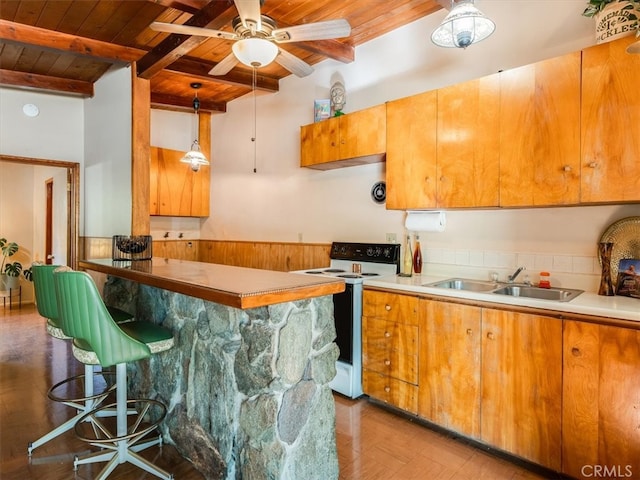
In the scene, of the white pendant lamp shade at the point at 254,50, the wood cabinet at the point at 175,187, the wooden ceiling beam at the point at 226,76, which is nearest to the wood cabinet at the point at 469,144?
the white pendant lamp shade at the point at 254,50

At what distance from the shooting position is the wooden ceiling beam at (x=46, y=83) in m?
4.19

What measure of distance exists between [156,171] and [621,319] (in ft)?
15.9

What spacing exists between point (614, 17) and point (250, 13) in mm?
1855

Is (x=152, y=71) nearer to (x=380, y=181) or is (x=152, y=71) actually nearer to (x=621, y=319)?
(x=380, y=181)

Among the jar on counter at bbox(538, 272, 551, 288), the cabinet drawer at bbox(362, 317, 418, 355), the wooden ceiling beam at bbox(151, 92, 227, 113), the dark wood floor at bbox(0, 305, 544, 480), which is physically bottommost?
the dark wood floor at bbox(0, 305, 544, 480)

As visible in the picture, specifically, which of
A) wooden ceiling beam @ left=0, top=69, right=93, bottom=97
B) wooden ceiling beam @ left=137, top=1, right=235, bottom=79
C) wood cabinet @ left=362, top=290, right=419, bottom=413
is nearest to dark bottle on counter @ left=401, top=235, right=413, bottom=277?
wood cabinet @ left=362, top=290, right=419, bottom=413

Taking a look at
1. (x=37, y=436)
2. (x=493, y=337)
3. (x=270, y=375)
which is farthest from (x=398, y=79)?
(x=37, y=436)

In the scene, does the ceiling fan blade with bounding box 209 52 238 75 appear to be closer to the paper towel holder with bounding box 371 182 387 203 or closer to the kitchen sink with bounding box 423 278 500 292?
the paper towel holder with bounding box 371 182 387 203

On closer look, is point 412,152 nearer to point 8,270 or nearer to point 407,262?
point 407,262

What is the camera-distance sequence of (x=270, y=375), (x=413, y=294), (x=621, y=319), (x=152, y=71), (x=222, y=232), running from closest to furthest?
(x=270, y=375)
(x=621, y=319)
(x=413, y=294)
(x=152, y=71)
(x=222, y=232)

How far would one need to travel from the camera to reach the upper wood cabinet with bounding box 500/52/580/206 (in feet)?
6.63

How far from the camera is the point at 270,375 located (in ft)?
5.08

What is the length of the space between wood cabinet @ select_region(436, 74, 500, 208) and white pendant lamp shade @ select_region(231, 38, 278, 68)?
120 cm

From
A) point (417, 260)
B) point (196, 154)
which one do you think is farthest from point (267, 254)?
point (417, 260)
